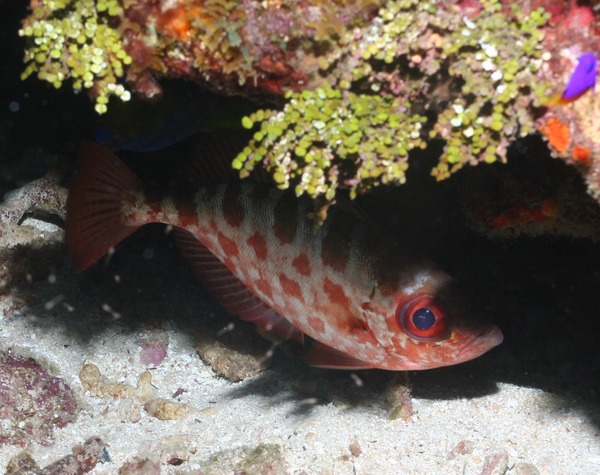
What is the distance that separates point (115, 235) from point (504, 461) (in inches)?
129

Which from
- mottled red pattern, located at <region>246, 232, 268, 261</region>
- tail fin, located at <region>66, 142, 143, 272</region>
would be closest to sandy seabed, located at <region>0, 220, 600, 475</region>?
mottled red pattern, located at <region>246, 232, 268, 261</region>

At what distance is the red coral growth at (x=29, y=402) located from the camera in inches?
169

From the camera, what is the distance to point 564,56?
7.20ft

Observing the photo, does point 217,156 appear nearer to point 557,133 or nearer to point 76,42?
point 76,42

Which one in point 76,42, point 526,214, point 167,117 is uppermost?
point 167,117

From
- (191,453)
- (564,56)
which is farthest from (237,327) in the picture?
(564,56)

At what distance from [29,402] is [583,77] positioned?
4.47m

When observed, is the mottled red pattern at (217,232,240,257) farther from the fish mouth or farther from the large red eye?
the fish mouth

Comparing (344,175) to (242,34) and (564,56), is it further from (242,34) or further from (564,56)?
(564,56)

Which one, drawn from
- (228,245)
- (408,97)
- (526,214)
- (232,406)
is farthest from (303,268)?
(408,97)

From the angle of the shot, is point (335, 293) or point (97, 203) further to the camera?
point (97, 203)

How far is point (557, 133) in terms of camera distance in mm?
2305

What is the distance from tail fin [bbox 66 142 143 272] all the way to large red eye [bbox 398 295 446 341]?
2.26 m

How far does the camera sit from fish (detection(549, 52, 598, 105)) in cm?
216
